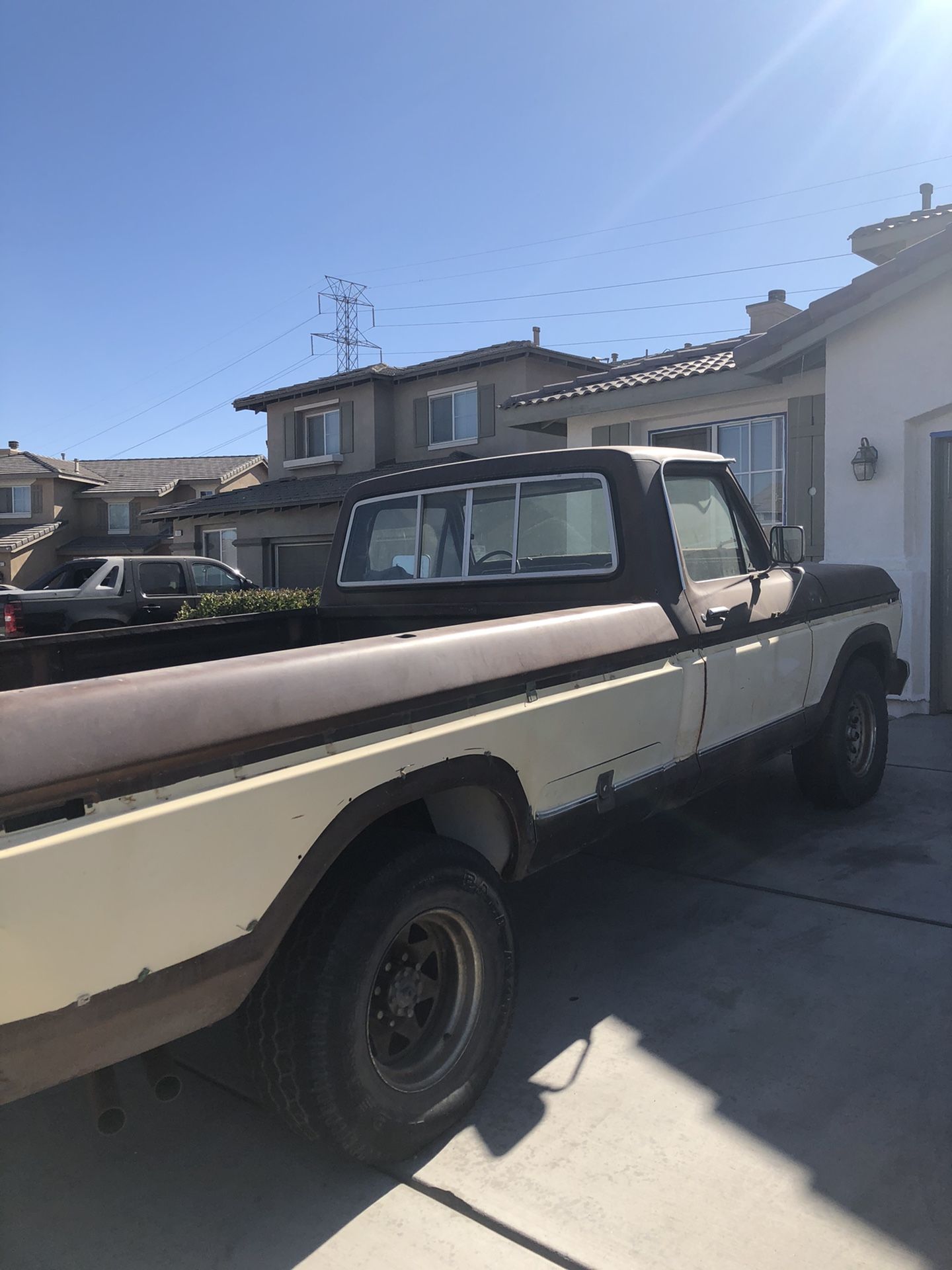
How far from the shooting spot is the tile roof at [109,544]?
39.7m

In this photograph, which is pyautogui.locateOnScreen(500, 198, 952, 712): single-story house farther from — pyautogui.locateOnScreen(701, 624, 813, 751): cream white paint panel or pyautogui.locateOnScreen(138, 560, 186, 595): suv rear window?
pyautogui.locateOnScreen(138, 560, 186, 595): suv rear window

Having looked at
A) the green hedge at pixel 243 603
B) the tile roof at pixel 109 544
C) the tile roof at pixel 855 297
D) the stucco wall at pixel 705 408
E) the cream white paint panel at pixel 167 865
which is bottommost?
the cream white paint panel at pixel 167 865

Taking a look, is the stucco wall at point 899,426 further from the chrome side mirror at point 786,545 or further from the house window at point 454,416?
the house window at point 454,416

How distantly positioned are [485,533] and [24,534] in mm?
38812

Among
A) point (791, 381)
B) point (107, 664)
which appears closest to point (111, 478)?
point (791, 381)

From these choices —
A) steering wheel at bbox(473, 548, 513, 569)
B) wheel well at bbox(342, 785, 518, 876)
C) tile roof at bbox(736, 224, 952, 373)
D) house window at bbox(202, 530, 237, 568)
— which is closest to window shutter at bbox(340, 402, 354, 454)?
house window at bbox(202, 530, 237, 568)

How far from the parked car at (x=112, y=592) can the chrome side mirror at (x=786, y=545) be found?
10034 mm

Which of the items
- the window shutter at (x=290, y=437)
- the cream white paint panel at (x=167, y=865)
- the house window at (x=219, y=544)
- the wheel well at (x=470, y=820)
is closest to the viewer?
the cream white paint panel at (x=167, y=865)

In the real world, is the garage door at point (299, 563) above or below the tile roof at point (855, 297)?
below

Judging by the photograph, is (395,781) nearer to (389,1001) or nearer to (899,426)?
(389,1001)

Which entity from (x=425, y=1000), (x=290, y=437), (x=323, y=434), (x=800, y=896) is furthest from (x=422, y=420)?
(x=425, y=1000)

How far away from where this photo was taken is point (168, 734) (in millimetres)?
1892

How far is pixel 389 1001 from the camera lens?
99.6 inches

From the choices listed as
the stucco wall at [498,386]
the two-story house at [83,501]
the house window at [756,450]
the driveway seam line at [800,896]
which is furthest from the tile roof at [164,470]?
the driveway seam line at [800,896]
